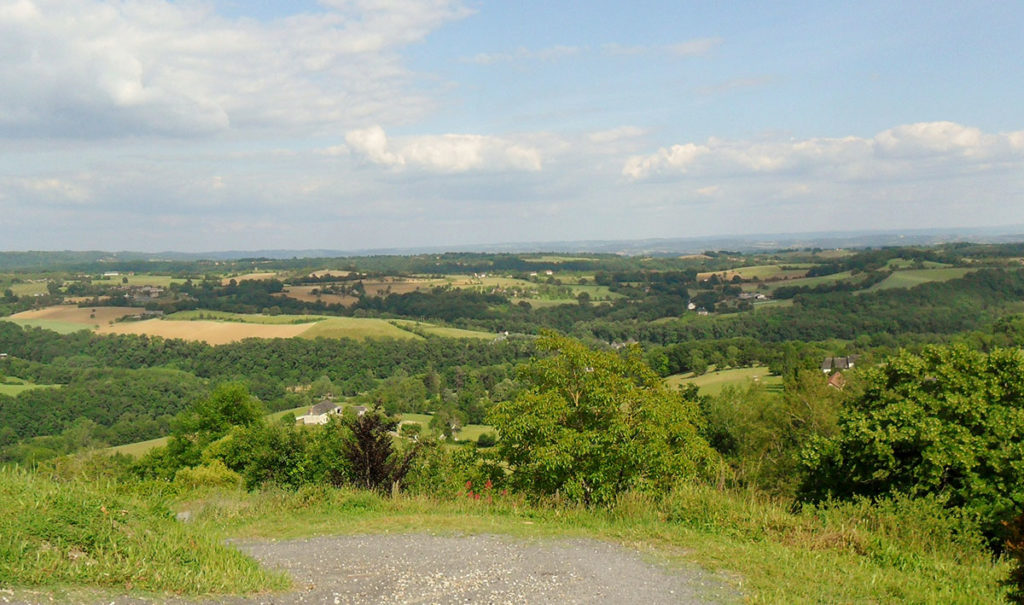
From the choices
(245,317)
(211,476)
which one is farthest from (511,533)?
(245,317)

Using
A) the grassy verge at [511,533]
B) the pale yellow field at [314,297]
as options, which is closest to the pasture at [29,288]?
the pale yellow field at [314,297]

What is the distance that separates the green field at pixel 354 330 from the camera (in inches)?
3935

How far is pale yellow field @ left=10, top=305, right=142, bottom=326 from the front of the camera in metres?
106

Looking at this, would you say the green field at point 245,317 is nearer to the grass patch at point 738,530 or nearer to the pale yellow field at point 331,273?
the pale yellow field at point 331,273

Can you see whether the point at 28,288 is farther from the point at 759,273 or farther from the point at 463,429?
the point at 759,273

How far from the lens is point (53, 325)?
10150cm

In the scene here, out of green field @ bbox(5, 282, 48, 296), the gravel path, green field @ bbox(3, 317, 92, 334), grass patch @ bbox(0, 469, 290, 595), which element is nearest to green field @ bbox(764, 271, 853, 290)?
green field @ bbox(3, 317, 92, 334)

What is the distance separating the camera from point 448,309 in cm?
13238

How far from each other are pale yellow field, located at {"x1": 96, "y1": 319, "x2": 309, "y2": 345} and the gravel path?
9350cm

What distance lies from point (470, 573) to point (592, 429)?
7.43 m

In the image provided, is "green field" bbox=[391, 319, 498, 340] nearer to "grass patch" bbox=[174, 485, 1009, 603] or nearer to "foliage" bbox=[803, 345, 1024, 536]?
"foliage" bbox=[803, 345, 1024, 536]

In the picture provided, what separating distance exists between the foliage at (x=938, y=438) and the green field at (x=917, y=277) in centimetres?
10869

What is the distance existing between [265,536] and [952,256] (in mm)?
153315

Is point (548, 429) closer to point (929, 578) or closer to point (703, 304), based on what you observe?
point (929, 578)
